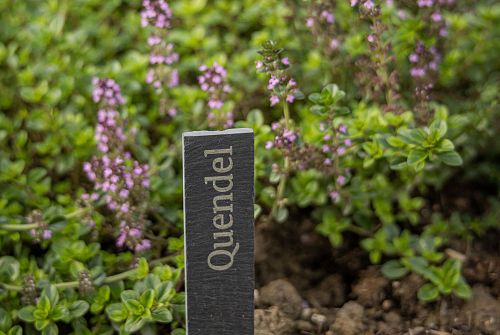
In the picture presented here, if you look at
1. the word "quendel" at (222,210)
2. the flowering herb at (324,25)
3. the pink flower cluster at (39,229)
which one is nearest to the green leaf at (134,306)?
the word "quendel" at (222,210)

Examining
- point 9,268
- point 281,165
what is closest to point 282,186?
point 281,165

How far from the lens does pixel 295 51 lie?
11.0ft

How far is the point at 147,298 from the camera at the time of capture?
2.17 meters

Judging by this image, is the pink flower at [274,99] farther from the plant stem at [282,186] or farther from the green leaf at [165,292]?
the green leaf at [165,292]

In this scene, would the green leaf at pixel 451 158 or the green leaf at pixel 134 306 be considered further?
A: the green leaf at pixel 451 158

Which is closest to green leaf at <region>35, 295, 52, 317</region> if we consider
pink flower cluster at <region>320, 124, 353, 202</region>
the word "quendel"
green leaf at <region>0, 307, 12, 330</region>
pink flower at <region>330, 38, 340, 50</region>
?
green leaf at <region>0, 307, 12, 330</region>

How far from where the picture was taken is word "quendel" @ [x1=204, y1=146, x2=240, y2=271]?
184 centimetres

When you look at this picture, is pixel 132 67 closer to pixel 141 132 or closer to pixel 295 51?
pixel 141 132

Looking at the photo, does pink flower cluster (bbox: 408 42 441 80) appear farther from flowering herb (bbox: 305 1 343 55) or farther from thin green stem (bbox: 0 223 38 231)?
thin green stem (bbox: 0 223 38 231)

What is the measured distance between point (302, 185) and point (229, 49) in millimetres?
1108

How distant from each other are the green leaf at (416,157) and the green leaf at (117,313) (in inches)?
41.0

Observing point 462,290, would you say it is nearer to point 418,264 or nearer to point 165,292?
point 418,264

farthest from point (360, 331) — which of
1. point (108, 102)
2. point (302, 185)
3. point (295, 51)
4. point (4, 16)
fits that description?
point (4, 16)

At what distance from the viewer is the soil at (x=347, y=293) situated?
2408mm
